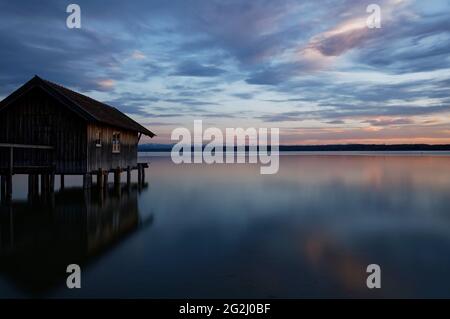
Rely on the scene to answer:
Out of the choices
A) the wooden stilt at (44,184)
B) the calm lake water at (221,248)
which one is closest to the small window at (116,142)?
the calm lake water at (221,248)

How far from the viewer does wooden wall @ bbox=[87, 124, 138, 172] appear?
19.2 meters

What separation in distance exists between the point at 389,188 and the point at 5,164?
91.8ft

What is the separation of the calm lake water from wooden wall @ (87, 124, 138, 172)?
6.81ft

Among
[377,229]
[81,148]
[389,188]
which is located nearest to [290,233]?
[377,229]

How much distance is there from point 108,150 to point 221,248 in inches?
535

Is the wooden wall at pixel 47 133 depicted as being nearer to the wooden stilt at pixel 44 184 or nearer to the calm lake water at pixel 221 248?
the calm lake water at pixel 221 248

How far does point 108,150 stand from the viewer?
2181cm

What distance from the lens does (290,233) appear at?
13.2 meters

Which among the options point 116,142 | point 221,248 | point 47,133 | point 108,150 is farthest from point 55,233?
point 116,142

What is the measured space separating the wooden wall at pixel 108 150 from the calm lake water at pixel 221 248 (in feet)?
6.81

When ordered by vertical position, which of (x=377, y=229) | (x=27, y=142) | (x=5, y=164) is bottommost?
(x=377, y=229)

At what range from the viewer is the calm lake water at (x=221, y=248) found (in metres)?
7.57

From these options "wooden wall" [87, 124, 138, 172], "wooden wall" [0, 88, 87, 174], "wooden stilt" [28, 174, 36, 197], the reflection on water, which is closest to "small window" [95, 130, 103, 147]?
"wooden wall" [87, 124, 138, 172]
